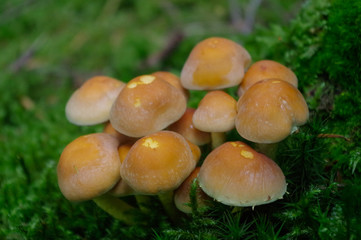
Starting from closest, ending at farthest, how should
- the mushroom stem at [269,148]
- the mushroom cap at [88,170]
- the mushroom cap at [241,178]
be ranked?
the mushroom cap at [241,178], the mushroom cap at [88,170], the mushroom stem at [269,148]

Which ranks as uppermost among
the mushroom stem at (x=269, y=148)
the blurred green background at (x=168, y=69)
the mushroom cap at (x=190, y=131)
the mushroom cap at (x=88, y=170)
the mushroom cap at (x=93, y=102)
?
the mushroom cap at (x=93, y=102)

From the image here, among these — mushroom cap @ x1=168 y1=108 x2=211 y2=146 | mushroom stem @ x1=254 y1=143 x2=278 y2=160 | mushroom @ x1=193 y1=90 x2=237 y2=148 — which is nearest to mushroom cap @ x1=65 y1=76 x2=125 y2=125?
mushroom cap @ x1=168 y1=108 x2=211 y2=146

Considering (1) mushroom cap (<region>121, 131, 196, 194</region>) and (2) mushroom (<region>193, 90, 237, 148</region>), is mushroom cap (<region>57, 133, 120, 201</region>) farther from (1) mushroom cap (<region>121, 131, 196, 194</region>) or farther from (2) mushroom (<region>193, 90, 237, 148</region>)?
(2) mushroom (<region>193, 90, 237, 148</region>)

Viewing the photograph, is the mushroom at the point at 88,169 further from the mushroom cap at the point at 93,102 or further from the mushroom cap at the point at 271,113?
the mushroom cap at the point at 271,113

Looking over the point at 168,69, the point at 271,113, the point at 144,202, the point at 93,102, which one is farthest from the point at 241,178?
the point at 168,69

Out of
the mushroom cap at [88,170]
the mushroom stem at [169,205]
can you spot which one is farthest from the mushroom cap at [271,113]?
the mushroom cap at [88,170]

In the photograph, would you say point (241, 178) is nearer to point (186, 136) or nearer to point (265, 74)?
point (186, 136)
